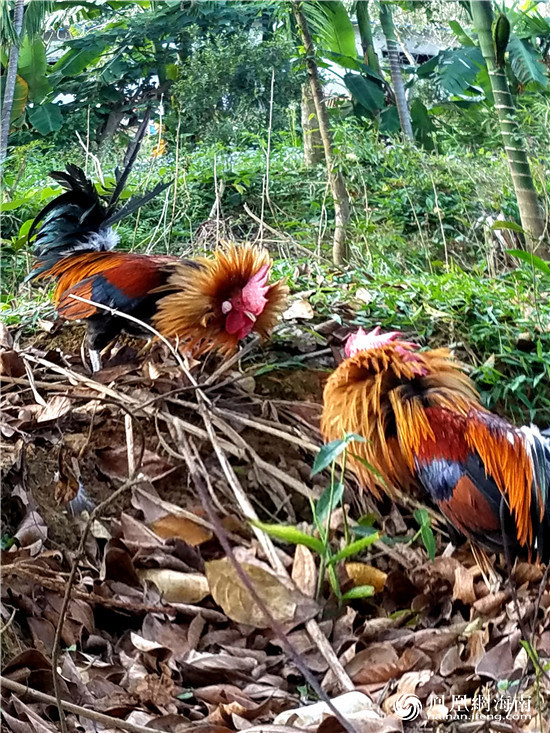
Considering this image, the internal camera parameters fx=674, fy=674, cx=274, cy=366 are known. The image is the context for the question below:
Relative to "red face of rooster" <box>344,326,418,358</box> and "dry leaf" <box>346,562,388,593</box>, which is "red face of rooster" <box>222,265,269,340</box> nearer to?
"red face of rooster" <box>344,326,418,358</box>

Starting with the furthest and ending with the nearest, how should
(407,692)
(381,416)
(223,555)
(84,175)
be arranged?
(84,175) → (381,416) → (223,555) → (407,692)

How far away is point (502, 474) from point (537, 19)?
2.79 feet

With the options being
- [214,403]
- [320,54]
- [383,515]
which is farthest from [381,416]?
[320,54]

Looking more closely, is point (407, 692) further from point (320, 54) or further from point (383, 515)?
point (320, 54)

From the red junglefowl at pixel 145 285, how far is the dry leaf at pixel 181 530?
1.15 feet

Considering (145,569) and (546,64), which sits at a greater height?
(546,64)

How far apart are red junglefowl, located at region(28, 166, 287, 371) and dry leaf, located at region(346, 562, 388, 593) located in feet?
1.61

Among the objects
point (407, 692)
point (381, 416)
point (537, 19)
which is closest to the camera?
point (407, 692)

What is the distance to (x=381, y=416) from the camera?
45.5 inches

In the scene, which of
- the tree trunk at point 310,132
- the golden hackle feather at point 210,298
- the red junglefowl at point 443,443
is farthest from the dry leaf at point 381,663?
the tree trunk at point 310,132

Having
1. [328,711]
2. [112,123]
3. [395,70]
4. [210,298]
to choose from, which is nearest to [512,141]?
[395,70]

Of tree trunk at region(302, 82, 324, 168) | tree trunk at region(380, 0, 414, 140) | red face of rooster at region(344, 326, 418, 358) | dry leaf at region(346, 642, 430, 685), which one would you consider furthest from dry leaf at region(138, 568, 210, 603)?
tree trunk at region(380, 0, 414, 140)

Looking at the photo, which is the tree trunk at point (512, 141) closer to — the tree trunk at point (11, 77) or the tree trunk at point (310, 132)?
the tree trunk at point (310, 132)

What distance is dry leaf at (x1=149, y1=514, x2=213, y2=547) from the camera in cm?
106
